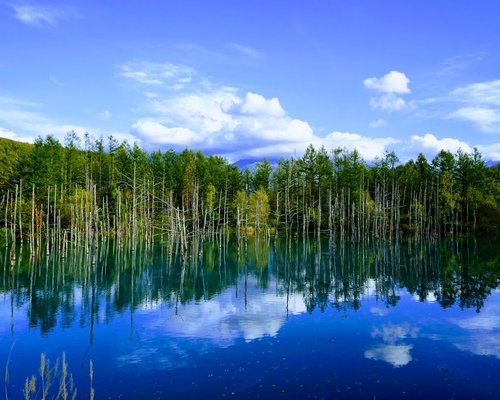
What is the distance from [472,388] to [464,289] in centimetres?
1592

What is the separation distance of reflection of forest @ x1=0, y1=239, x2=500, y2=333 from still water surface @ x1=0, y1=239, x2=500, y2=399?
157 mm

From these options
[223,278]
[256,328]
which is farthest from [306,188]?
[256,328]

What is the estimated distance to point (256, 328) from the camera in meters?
18.6

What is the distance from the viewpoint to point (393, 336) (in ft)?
57.6

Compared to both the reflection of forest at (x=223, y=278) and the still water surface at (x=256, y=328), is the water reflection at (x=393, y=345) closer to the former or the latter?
the still water surface at (x=256, y=328)

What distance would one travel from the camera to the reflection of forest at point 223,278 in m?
23.0

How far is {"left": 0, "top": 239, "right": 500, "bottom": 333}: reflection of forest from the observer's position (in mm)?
23000

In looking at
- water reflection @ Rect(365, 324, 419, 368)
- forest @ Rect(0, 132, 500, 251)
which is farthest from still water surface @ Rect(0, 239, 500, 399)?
forest @ Rect(0, 132, 500, 251)

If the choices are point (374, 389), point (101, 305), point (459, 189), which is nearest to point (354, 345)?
point (374, 389)

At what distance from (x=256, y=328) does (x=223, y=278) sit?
479 inches

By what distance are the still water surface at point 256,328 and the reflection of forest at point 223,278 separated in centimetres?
16

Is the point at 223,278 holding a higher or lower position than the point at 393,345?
higher

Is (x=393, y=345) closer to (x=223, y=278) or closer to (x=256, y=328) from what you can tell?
(x=256, y=328)

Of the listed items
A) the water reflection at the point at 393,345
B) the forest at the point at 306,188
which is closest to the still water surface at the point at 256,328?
the water reflection at the point at 393,345
